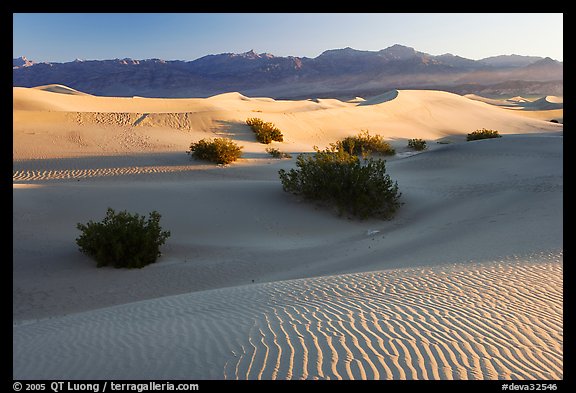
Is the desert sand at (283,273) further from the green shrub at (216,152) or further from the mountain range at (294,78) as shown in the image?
the mountain range at (294,78)

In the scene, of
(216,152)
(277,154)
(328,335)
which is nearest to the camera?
(328,335)

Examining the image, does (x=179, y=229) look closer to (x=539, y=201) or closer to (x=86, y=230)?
(x=86, y=230)

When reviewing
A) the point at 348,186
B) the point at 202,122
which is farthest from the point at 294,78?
the point at 348,186

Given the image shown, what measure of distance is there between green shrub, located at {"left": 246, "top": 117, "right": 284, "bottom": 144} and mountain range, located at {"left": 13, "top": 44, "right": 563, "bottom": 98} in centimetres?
9694

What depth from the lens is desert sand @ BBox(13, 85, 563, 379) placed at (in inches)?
179

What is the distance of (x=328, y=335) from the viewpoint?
4.97 meters

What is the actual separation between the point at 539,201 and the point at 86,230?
11971 mm

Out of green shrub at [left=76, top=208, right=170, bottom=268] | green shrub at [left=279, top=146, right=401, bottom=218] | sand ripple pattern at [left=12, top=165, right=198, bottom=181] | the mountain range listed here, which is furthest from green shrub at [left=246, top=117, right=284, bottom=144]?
the mountain range

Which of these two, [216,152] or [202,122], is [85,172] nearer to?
[216,152]

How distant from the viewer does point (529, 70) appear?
16325cm

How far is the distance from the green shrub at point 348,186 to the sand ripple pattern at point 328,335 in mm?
7378

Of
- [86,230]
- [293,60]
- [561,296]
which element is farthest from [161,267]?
[293,60]

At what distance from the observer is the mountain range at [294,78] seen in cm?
13762

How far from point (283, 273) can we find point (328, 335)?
17.7ft
